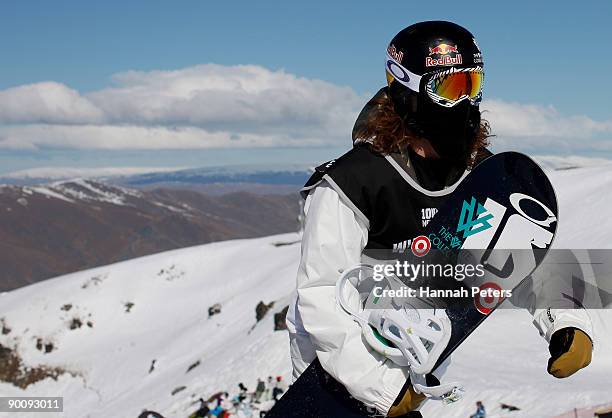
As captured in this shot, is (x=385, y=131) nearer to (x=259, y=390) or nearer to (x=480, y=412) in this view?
(x=480, y=412)

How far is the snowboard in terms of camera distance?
256 centimetres

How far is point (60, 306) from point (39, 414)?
17.3 metres

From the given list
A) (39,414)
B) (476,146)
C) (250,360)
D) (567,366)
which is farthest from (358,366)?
(39,414)

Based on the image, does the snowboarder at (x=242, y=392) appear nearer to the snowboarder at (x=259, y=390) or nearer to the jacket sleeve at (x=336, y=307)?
the snowboarder at (x=259, y=390)

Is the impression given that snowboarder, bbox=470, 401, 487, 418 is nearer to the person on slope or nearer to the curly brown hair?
the person on slope

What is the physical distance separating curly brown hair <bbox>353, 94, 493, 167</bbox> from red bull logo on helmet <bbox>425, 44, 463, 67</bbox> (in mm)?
271

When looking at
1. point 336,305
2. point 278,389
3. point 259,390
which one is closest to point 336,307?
point 336,305

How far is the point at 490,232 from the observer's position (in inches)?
102

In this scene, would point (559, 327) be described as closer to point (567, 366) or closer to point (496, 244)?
point (567, 366)

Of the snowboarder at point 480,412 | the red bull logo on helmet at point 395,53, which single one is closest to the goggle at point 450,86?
the red bull logo on helmet at point 395,53

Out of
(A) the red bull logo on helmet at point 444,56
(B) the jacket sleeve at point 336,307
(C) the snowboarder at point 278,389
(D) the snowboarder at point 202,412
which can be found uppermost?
(A) the red bull logo on helmet at point 444,56

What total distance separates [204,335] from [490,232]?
123 ft

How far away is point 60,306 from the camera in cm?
4884

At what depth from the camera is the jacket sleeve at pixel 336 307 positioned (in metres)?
2.40
